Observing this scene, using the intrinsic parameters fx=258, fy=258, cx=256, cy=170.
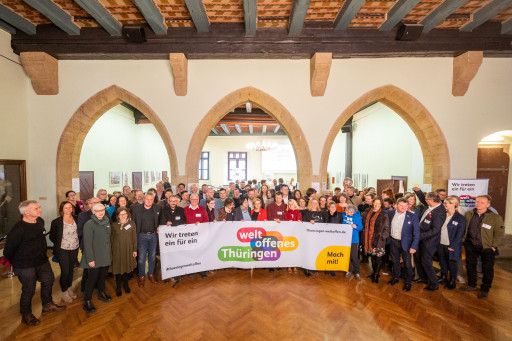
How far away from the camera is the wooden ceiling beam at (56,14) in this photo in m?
4.34

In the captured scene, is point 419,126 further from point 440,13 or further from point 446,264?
point 446,264

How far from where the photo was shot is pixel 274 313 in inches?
137

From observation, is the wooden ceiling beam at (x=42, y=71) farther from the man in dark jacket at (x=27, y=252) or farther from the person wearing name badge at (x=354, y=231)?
the person wearing name badge at (x=354, y=231)

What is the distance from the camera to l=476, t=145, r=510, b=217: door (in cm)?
663

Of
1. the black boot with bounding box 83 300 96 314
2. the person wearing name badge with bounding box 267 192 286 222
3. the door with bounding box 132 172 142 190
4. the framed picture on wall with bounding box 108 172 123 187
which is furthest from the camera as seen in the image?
the door with bounding box 132 172 142 190

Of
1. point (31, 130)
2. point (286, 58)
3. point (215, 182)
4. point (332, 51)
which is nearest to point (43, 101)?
point (31, 130)

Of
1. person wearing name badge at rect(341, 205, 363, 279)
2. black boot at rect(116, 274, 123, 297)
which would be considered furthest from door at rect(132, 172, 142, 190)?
person wearing name badge at rect(341, 205, 363, 279)

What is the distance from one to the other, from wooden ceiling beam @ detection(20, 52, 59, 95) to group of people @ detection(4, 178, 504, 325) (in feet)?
10.8

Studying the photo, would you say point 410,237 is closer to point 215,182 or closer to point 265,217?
point 265,217

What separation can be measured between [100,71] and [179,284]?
542 cm

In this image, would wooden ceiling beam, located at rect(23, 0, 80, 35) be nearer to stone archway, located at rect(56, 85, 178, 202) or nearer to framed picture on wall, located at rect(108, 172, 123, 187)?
stone archway, located at rect(56, 85, 178, 202)

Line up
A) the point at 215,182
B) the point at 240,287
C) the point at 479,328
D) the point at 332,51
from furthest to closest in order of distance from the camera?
the point at 215,182
the point at 332,51
the point at 240,287
the point at 479,328

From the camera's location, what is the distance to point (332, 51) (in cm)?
577

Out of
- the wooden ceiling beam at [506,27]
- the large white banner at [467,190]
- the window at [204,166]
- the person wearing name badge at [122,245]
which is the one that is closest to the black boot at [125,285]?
the person wearing name badge at [122,245]
